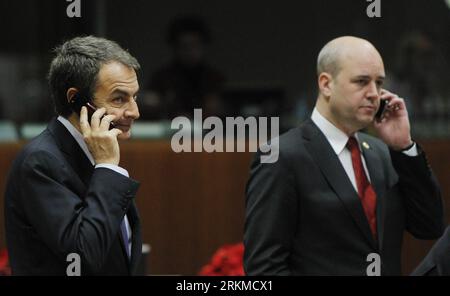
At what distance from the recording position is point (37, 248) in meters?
2.76

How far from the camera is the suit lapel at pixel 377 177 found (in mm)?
3486

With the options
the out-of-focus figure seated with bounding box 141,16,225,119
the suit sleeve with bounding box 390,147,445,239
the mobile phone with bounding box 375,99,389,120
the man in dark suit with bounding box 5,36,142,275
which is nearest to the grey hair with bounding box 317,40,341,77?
the mobile phone with bounding box 375,99,389,120

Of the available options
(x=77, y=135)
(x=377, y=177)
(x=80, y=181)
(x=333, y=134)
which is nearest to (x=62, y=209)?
(x=80, y=181)

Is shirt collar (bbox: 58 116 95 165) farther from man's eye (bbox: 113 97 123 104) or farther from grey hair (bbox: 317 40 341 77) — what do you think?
grey hair (bbox: 317 40 341 77)

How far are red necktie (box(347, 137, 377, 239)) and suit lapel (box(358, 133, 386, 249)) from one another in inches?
0.9

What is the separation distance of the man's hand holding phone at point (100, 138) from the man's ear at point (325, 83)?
105cm

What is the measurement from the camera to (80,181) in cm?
281

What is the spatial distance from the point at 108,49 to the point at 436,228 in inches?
60.9

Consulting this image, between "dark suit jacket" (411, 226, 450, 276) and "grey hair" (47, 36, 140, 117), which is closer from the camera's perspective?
"dark suit jacket" (411, 226, 450, 276)

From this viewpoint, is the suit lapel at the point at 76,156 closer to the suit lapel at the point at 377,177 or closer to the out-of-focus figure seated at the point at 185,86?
the suit lapel at the point at 377,177

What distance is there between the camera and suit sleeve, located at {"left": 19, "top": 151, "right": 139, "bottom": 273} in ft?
8.65

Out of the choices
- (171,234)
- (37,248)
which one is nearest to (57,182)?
(37,248)

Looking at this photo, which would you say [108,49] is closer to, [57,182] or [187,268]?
[57,182]
